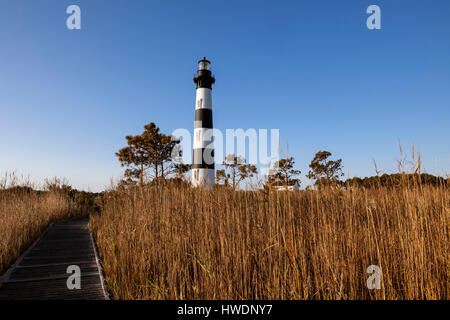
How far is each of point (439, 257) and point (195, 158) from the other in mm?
15251

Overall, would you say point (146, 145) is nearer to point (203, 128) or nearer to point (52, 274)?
point (203, 128)

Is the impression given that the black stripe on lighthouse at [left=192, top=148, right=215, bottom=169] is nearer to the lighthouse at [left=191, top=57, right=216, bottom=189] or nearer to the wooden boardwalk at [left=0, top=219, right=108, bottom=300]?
the lighthouse at [left=191, top=57, right=216, bottom=189]

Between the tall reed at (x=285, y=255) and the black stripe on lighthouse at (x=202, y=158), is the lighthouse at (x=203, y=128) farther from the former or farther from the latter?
the tall reed at (x=285, y=255)

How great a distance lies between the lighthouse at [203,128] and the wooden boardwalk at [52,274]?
1114cm

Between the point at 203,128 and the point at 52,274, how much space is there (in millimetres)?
13485

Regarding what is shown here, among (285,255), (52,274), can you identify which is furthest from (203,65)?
(285,255)

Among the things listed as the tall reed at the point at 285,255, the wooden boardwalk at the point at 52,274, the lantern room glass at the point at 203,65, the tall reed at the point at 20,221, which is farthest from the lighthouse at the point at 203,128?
the tall reed at the point at 285,255

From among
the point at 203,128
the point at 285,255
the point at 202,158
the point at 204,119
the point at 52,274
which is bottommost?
the point at 52,274

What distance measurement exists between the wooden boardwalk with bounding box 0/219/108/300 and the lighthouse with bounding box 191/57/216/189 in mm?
11140

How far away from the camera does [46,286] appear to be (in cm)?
291

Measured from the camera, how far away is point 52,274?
10.9 ft

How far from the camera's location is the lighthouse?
1630 cm

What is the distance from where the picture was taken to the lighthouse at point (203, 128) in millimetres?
16297
